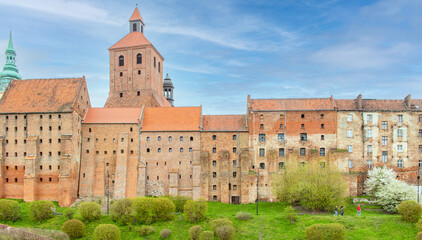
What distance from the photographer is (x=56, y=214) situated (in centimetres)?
4566

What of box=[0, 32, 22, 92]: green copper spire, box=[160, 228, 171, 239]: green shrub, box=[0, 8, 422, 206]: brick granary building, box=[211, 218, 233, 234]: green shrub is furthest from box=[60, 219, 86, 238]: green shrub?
box=[0, 32, 22, 92]: green copper spire

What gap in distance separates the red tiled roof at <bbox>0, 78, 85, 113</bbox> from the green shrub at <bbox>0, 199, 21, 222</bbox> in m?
15.1

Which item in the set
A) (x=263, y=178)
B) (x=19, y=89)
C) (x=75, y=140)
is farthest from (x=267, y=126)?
(x=19, y=89)

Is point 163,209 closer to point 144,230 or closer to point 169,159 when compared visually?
point 144,230

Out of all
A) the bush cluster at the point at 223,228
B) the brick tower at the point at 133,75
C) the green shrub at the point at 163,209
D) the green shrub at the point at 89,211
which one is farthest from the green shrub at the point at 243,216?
the brick tower at the point at 133,75

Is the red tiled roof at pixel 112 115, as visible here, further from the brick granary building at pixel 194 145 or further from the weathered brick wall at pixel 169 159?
the weathered brick wall at pixel 169 159

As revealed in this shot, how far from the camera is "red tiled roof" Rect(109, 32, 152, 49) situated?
217 feet

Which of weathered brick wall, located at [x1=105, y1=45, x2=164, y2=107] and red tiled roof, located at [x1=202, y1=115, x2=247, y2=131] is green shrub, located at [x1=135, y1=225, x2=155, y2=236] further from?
weathered brick wall, located at [x1=105, y1=45, x2=164, y2=107]

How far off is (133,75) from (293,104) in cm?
2896

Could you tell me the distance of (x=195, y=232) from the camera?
3872 centimetres

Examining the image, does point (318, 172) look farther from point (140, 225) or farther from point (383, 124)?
point (140, 225)

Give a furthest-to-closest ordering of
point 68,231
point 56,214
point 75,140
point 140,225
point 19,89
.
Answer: point 19,89 < point 75,140 < point 56,214 < point 140,225 < point 68,231

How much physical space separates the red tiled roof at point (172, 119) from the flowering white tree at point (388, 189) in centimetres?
2640

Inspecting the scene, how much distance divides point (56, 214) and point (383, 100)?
4966 centimetres
